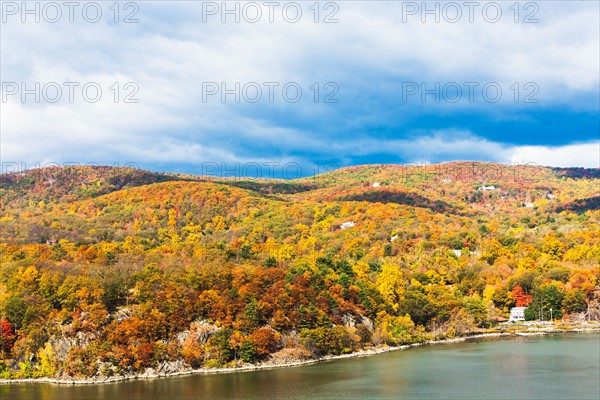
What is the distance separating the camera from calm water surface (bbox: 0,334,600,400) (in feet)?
128

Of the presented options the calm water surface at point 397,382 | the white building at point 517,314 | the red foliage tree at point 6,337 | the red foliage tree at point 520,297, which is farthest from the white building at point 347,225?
the red foliage tree at point 6,337

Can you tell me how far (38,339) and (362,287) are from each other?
111 ft

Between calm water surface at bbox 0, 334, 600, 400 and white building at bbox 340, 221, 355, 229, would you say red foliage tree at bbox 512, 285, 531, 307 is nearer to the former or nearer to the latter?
calm water surface at bbox 0, 334, 600, 400

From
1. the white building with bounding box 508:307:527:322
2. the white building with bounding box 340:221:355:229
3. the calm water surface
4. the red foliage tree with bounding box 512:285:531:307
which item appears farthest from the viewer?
the white building with bounding box 340:221:355:229

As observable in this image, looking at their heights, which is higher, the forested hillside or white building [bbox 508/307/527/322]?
the forested hillside

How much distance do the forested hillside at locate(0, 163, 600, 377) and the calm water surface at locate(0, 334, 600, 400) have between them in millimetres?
4131

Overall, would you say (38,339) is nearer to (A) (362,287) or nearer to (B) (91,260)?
(B) (91,260)

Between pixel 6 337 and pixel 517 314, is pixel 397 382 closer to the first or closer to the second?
pixel 6 337

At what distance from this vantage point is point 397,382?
42781mm

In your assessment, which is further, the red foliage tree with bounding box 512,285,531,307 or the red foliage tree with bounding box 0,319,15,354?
the red foliage tree with bounding box 512,285,531,307

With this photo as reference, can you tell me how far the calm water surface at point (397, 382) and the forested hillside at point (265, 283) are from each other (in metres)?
4.13

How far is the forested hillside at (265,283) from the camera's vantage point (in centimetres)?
5059

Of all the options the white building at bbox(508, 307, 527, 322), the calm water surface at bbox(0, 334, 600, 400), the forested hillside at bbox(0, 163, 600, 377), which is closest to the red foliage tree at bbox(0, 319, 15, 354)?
the forested hillside at bbox(0, 163, 600, 377)

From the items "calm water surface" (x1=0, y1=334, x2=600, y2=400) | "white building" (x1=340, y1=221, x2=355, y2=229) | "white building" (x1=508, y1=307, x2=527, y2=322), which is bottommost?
Answer: "calm water surface" (x1=0, y1=334, x2=600, y2=400)
